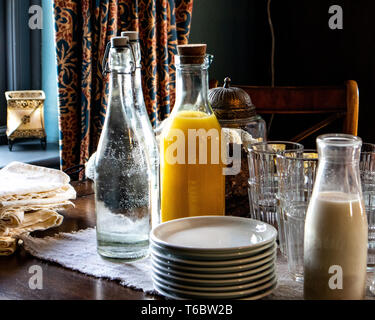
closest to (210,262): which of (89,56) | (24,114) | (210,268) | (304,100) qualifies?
(210,268)

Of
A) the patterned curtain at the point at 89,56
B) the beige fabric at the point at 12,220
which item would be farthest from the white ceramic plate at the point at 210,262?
the patterned curtain at the point at 89,56

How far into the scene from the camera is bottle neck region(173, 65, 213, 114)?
0.80 metres

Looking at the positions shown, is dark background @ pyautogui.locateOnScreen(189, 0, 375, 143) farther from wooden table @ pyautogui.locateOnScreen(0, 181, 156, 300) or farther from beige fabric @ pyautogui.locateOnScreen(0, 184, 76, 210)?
wooden table @ pyautogui.locateOnScreen(0, 181, 156, 300)

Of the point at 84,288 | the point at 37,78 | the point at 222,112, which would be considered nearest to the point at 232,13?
the point at 37,78

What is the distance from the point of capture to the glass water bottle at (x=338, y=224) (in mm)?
587

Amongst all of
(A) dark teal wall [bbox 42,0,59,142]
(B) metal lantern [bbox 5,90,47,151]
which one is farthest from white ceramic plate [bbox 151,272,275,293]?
(A) dark teal wall [bbox 42,0,59,142]

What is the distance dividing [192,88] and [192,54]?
5 centimetres

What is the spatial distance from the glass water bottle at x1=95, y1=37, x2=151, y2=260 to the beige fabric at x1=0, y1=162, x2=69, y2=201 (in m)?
0.23

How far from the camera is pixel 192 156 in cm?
81

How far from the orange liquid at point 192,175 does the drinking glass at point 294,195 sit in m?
0.12

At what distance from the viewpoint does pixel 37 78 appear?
2334mm

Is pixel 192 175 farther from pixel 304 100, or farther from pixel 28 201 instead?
pixel 304 100

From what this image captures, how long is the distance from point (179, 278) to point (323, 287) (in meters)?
0.16
